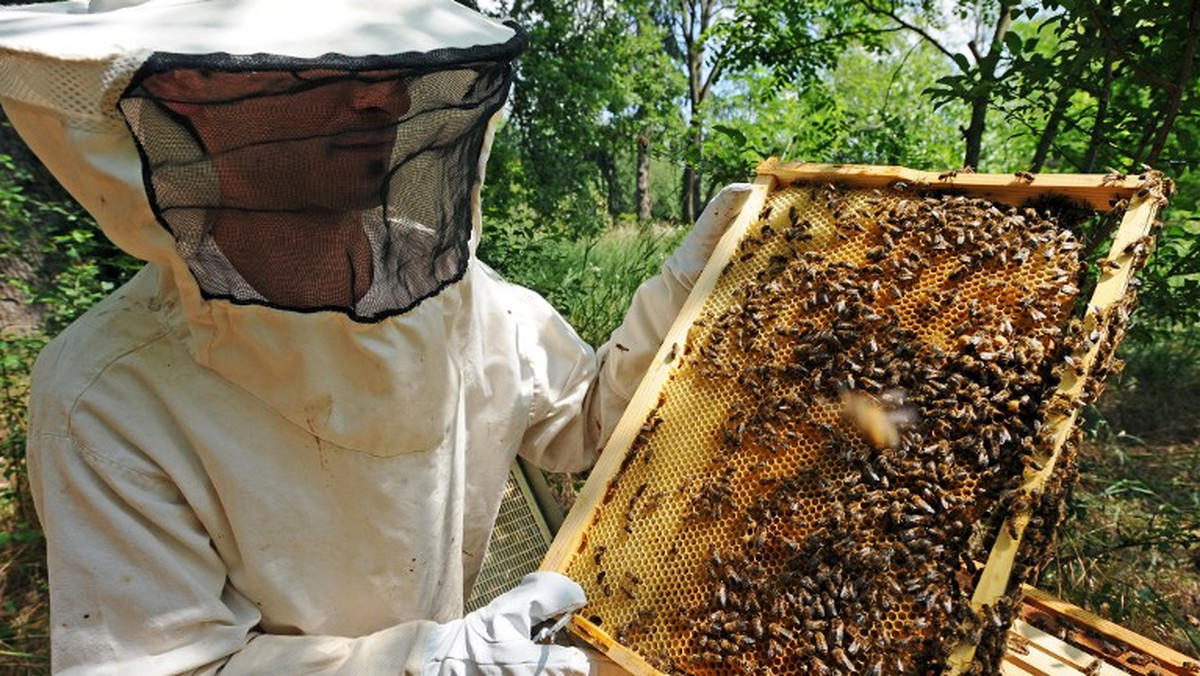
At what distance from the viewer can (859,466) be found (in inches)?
82.4

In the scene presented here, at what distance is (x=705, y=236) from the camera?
9.38 feet

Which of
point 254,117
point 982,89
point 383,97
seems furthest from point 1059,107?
point 254,117

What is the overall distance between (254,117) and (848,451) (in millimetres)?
1634

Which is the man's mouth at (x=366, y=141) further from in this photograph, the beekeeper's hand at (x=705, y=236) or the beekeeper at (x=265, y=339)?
the beekeeper's hand at (x=705, y=236)

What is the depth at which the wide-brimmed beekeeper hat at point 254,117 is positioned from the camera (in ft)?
4.82

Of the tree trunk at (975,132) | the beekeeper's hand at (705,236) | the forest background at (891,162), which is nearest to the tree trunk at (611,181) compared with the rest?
the forest background at (891,162)

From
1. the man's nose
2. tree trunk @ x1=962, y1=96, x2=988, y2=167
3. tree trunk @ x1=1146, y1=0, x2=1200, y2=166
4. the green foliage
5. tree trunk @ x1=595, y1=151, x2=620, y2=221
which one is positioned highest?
tree trunk @ x1=1146, y1=0, x2=1200, y2=166

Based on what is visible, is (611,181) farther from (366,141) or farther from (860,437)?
(366,141)

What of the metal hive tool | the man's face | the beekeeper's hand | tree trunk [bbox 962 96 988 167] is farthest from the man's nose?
tree trunk [bbox 962 96 988 167]

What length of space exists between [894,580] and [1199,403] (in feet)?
20.5

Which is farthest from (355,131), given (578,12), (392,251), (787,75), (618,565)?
(578,12)

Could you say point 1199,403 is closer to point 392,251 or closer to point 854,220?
point 854,220

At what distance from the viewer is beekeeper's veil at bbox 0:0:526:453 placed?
1497mm

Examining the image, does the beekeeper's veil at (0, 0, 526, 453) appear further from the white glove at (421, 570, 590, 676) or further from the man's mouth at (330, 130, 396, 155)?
the white glove at (421, 570, 590, 676)
